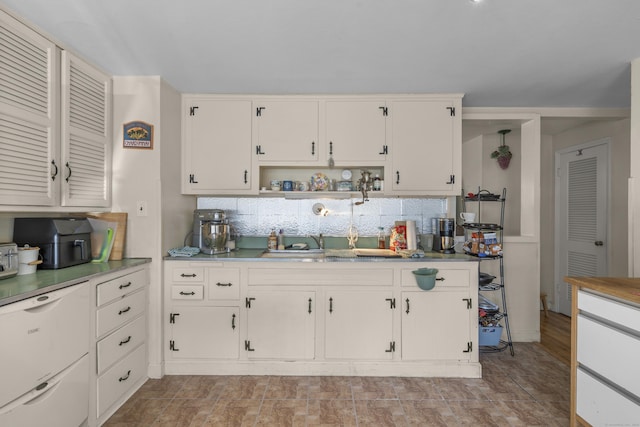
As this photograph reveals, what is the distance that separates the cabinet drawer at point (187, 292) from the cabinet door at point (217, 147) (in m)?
0.87

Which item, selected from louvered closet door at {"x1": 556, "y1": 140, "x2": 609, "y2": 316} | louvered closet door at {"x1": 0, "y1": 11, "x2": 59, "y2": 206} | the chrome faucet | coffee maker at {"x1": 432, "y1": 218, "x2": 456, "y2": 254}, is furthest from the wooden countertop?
louvered closet door at {"x1": 0, "y1": 11, "x2": 59, "y2": 206}

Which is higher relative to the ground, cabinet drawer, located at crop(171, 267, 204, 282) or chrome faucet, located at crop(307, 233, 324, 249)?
chrome faucet, located at crop(307, 233, 324, 249)

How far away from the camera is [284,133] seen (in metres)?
3.03

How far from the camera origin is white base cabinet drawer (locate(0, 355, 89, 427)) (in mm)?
1457

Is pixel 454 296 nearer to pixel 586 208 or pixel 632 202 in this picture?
pixel 632 202

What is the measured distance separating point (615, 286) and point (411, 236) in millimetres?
1566

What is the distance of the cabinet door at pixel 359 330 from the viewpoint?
266 cm

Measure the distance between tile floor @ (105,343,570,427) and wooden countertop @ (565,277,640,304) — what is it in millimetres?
984

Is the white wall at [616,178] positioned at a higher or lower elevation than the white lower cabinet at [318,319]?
higher

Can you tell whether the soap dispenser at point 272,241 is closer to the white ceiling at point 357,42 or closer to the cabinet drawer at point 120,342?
the cabinet drawer at point 120,342

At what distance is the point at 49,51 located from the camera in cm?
207

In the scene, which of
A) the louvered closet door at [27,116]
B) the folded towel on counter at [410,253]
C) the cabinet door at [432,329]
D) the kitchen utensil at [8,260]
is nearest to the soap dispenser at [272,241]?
the folded towel on counter at [410,253]

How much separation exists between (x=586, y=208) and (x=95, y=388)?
5.20 metres

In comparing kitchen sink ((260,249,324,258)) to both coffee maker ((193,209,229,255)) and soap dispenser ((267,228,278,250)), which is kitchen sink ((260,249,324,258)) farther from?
coffee maker ((193,209,229,255))
